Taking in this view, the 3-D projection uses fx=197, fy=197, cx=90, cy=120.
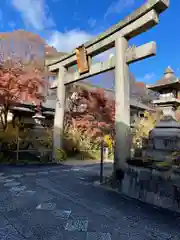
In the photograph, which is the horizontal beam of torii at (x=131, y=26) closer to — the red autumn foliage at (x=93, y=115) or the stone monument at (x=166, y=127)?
the stone monument at (x=166, y=127)

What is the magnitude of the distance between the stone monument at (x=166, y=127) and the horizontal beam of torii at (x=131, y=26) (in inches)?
53.3

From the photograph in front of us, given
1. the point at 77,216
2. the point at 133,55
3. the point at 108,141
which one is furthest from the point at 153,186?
the point at 108,141

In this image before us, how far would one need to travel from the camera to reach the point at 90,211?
132 inches

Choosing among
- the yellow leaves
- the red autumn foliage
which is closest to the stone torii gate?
the red autumn foliage

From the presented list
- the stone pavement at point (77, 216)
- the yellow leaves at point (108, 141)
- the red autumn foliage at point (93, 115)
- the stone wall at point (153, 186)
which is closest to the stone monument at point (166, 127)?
the stone wall at point (153, 186)

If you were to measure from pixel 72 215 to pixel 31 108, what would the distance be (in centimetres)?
1094

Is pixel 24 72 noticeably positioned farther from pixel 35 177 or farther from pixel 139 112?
pixel 139 112

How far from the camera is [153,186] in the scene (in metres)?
3.83

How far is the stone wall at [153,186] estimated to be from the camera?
136 inches

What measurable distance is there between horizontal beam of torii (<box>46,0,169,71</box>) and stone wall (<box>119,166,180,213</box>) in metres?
3.73

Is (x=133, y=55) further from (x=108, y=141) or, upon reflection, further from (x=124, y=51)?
(x=108, y=141)

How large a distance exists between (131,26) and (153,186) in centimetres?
425

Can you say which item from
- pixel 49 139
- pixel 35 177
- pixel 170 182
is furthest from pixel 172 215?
pixel 49 139

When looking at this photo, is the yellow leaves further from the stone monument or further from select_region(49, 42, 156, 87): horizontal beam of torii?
the stone monument
